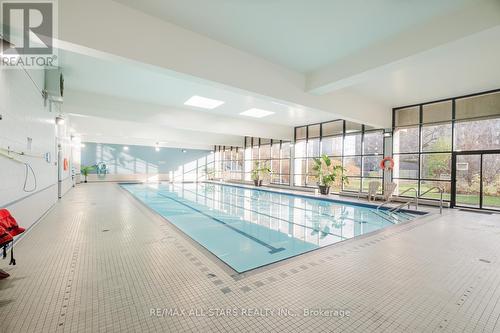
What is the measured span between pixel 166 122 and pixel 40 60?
12.9ft

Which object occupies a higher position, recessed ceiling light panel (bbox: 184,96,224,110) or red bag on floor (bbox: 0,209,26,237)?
recessed ceiling light panel (bbox: 184,96,224,110)

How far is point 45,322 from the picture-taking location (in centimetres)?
154

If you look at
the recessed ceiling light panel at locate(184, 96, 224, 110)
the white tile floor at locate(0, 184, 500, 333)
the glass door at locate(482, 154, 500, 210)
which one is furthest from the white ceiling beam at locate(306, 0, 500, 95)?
the glass door at locate(482, 154, 500, 210)

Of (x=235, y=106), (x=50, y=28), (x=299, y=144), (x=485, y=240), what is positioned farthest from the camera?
(x=299, y=144)

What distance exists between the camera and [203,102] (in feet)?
23.7

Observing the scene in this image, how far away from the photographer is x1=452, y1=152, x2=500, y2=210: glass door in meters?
6.35

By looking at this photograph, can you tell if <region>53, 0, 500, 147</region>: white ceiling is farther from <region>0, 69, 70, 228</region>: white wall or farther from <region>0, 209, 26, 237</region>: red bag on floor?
<region>0, 209, 26, 237</region>: red bag on floor

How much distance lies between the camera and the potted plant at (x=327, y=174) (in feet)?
30.7

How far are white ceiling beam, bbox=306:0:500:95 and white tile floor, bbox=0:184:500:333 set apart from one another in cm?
291

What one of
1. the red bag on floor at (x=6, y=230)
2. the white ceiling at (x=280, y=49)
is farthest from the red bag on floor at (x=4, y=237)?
the white ceiling at (x=280, y=49)

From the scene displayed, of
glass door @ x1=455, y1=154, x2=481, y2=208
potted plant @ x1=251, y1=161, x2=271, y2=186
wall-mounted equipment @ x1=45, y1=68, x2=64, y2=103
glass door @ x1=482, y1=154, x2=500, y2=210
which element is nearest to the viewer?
wall-mounted equipment @ x1=45, y1=68, x2=64, y2=103

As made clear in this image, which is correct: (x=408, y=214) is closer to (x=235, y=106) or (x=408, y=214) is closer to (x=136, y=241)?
(x=235, y=106)

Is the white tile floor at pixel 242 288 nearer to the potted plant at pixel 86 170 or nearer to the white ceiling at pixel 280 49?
the white ceiling at pixel 280 49

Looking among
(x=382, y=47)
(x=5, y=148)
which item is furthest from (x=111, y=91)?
(x=382, y=47)
